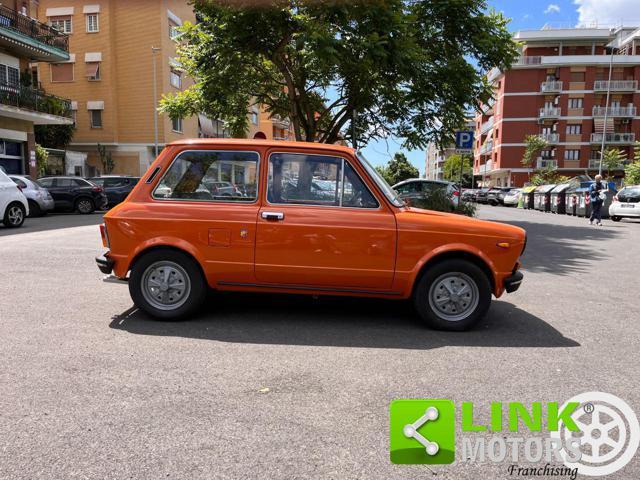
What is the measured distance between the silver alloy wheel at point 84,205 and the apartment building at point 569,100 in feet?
181

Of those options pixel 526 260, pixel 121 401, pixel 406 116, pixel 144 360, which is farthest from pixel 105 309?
pixel 406 116

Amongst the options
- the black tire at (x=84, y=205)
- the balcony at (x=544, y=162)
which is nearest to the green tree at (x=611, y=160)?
the balcony at (x=544, y=162)

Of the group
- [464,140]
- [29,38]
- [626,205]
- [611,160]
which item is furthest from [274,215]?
[611,160]

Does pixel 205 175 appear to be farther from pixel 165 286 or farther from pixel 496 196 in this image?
pixel 496 196

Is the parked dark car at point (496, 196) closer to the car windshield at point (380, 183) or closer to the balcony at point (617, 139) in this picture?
the balcony at point (617, 139)

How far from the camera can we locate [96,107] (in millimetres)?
36594

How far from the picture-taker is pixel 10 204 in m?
13.5

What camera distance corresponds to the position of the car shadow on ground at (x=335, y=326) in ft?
15.3

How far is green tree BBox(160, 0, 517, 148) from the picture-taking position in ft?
40.0

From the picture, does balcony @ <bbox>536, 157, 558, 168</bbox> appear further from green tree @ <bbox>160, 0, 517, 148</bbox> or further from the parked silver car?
the parked silver car

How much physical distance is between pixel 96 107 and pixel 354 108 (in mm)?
25586

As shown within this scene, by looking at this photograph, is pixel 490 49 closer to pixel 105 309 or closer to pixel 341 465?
pixel 105 309

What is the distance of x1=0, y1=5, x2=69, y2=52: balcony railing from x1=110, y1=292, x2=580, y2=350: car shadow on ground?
24.0m

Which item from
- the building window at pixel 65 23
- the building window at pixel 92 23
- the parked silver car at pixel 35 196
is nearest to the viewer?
the parked silver car at pixel 35 196
